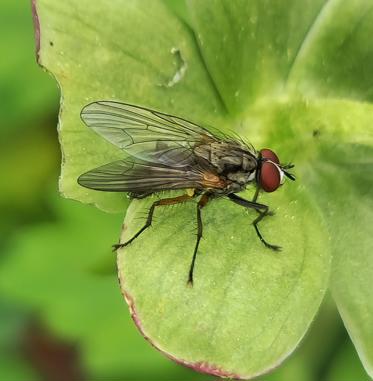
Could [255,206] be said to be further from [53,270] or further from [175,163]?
[53,270]

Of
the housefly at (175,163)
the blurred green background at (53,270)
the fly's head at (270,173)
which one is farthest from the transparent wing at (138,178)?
the blurred green background at (53,270)

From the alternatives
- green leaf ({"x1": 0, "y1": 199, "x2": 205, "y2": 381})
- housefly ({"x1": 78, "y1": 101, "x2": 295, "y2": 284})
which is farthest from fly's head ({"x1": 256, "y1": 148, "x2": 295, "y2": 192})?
green leaf ({"x1": 0, "y1": 199, "x2": 205, "y2": 381})

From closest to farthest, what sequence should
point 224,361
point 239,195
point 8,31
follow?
point 224,361 → point 239,195 → point 8,31

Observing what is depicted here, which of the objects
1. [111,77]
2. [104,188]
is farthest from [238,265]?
[111,77]

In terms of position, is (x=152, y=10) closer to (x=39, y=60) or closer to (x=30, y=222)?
(x=39, y=60)

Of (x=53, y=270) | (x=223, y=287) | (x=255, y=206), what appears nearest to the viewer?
(x=223, y=287)

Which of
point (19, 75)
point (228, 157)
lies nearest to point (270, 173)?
point (228, 157)

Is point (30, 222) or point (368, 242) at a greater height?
point (368, 242)
